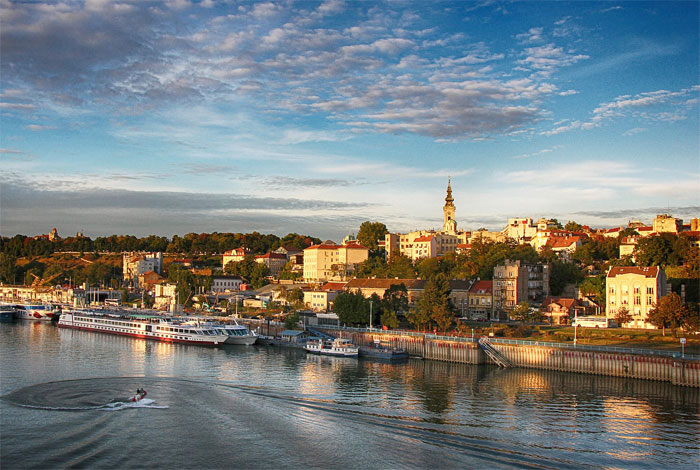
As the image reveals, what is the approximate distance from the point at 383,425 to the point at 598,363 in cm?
2073

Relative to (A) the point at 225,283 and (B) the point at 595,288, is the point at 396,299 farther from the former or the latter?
(A) the point at 225,283

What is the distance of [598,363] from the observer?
3922cm

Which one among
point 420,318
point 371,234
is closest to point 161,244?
point 371,234

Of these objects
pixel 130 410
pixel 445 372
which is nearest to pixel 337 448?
pixel 130 410

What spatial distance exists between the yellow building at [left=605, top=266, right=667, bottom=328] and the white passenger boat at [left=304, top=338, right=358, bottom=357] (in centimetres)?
2223

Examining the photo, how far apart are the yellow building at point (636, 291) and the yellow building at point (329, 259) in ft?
166

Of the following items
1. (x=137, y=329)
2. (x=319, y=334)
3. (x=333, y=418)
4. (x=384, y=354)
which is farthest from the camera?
(x=137, y=329)

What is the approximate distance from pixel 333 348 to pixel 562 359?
17.6 metres

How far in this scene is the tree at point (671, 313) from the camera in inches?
1704

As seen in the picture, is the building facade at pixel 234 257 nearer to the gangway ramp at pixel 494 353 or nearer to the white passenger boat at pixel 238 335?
the white passenger boat at pixel 238 335

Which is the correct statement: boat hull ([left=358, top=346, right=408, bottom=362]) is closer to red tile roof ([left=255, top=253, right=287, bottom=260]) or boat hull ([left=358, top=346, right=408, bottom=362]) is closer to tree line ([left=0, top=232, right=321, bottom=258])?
red tile roof ([left=255, top=253, right=287, bottom=260])

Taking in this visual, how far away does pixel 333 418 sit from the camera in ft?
83.8

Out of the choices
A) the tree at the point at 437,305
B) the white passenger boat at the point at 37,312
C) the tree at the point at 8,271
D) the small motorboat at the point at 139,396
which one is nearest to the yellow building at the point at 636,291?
the tree at the point at 437,305

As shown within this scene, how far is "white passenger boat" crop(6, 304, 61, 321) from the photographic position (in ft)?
275
